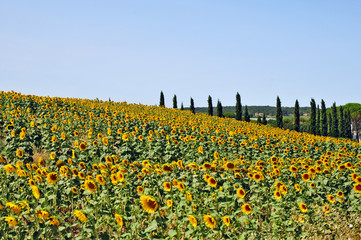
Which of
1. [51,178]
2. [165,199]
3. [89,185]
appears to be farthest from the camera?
[165,199]

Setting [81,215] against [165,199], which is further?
[165,199]

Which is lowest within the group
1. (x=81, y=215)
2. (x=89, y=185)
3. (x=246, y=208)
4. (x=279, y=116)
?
(x=246, y=208)

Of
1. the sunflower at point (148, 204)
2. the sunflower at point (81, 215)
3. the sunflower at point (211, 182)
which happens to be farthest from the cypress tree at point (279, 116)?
the sunflower at point (81, 215)

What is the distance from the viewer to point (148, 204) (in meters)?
4.89

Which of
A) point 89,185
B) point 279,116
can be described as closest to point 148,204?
point 89,185

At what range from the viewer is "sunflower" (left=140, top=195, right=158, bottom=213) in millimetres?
4828

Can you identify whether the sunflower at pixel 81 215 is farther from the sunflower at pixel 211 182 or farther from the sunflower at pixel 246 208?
the sunflower at pixel 246 208

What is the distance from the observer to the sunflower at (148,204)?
15.8 ft

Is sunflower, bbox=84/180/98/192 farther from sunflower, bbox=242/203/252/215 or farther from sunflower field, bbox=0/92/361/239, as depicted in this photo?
sunflower, bbox=242/203/252/215

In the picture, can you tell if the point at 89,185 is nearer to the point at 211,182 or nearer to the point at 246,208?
the point at 211,182

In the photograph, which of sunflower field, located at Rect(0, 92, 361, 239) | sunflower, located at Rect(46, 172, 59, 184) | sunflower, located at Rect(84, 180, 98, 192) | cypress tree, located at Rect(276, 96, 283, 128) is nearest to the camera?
sunflower field, located at Rect(0, 92, 361, 239)

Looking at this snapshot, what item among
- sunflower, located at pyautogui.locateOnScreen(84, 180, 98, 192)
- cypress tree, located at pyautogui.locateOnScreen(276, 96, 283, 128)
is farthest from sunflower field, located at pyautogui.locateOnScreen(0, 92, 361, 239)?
cypress tree, located at pyautogui.locateOnScreen(276, 96, 283, 128)

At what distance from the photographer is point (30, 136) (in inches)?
505

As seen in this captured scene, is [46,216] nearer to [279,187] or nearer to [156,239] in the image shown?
[156,239]
